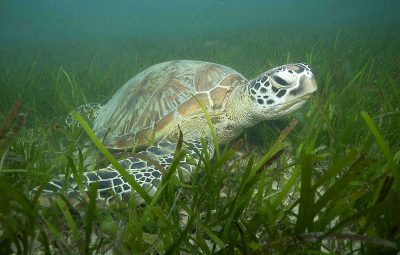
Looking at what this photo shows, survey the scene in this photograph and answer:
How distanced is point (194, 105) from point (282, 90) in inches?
39.5

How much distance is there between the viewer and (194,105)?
3.14m

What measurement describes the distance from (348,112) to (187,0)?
122 meters

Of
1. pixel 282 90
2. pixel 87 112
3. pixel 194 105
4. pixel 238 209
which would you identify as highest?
pixel 282 90

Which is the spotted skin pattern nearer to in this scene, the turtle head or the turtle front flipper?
the turtle front flipper

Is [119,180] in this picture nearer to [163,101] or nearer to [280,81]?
[163,101]

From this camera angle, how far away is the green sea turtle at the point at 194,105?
9.16 ft

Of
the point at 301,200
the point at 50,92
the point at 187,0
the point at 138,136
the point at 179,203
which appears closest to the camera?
the point at 301,200

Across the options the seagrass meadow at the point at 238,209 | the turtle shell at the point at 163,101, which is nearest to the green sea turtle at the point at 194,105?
the turtle shell at the point at 163,101

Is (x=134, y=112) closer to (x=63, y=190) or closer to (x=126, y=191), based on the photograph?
(x=126, y=191)

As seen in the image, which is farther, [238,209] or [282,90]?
[282,90]

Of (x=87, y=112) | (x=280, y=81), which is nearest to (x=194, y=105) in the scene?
(x=280, y=81)

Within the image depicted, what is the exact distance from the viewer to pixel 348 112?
2.73 metres

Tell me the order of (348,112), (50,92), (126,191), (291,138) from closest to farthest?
(126,191)
(348,112)
(291,138)
(50,92)

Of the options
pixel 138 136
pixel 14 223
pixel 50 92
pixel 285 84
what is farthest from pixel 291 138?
pixel 50 92
